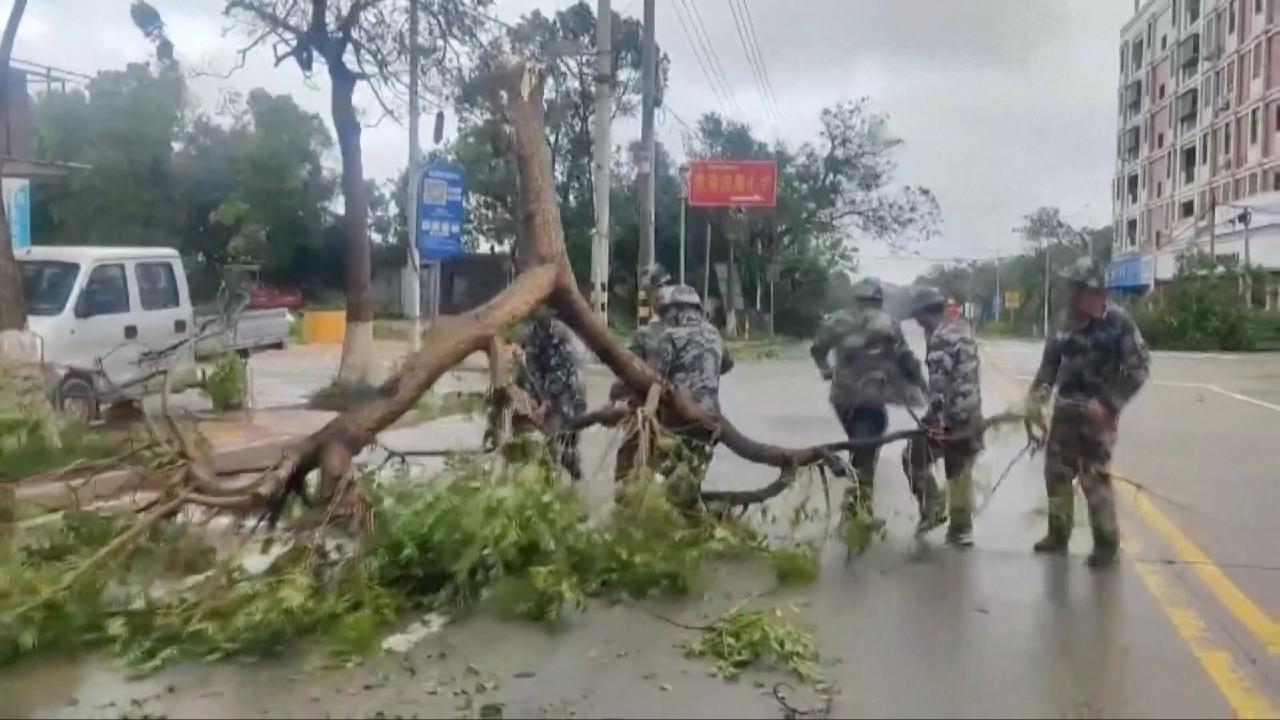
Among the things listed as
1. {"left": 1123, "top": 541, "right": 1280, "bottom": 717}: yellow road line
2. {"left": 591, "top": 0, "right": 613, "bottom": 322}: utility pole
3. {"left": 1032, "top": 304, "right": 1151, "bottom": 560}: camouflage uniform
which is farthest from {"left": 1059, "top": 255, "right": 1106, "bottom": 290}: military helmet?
{"left": 591, "top": 0, "right": 613, "bottom": 322}: utility pole

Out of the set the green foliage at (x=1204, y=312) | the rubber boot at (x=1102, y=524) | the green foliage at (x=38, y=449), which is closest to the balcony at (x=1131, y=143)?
the green foliage at (x=1204, y=312)

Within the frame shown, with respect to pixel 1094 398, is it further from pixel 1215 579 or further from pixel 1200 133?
pixel 1200 133

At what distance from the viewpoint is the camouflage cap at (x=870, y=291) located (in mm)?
9430

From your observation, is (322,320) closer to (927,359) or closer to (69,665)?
(927,359)

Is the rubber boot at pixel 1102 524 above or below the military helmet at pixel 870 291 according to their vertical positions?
below

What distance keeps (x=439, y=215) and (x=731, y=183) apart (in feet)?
58.9

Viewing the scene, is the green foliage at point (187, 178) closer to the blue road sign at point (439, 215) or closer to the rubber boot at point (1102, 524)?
the blue road sign at point (439, 215)

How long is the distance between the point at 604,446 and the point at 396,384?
1.46 meters

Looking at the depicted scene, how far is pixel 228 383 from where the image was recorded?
14664mm

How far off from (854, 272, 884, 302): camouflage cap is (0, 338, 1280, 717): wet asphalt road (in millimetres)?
908

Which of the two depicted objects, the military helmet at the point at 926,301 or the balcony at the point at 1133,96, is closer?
the military helmet at the point at 926,301

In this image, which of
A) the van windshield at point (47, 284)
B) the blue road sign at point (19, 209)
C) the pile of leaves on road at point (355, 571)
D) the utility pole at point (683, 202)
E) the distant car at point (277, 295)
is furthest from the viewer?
the utility pole at point (683, 202)

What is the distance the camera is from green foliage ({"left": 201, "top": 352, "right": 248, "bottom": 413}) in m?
14.1

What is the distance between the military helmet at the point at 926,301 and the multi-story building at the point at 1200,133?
42.7 meters
